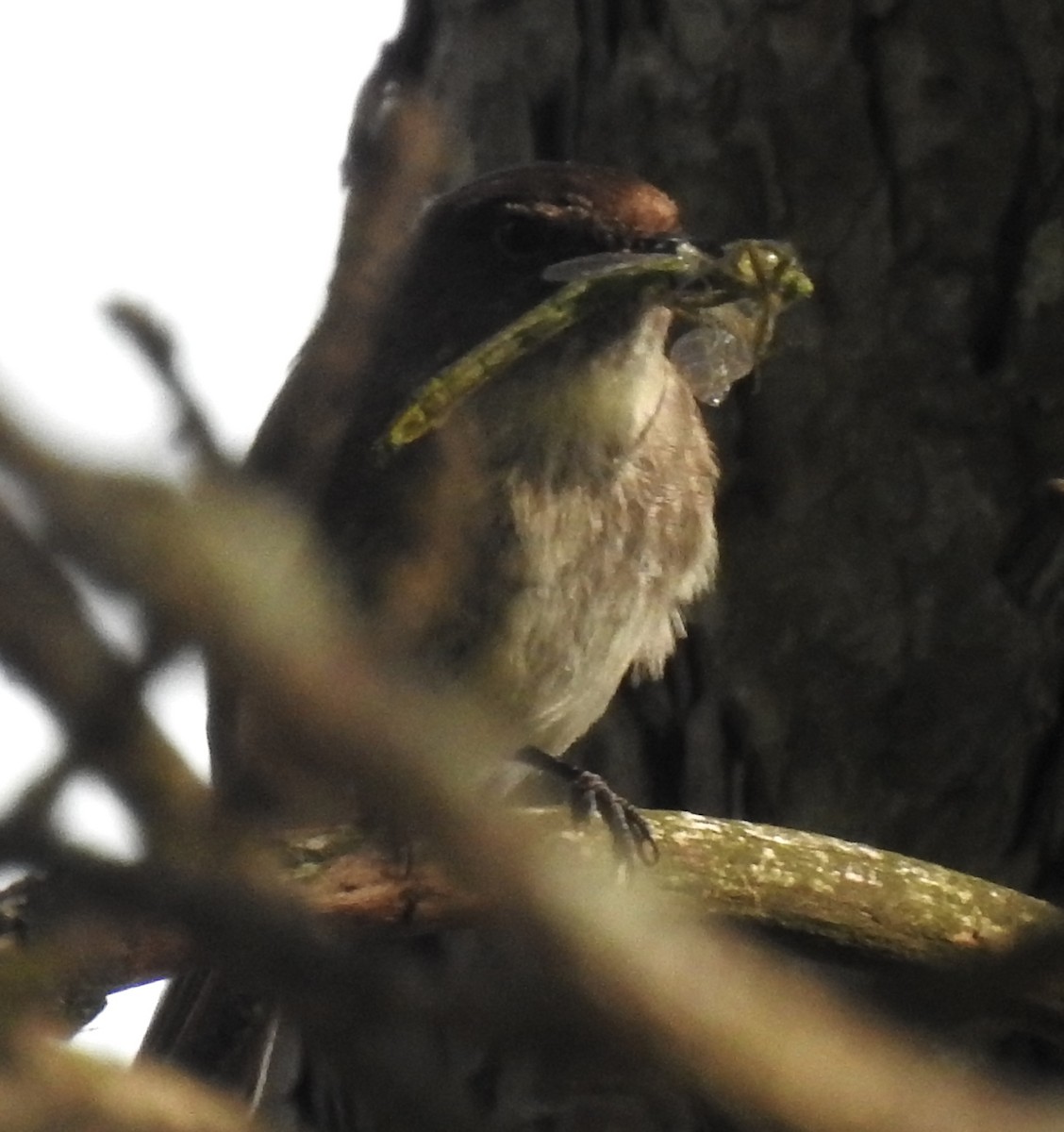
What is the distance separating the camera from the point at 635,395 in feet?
14.3

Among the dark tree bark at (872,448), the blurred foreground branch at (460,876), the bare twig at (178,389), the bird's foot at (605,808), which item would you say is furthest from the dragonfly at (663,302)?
the blurred foreground branch at (460,876)

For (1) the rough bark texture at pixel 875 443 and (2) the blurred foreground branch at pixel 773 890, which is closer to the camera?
(2) the blurred foreground branch at pixel 773 890

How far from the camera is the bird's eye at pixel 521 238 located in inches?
174

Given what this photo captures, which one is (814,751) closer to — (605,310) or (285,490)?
(605,310)

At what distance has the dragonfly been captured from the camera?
401cm

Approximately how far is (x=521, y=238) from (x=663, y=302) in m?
0.41

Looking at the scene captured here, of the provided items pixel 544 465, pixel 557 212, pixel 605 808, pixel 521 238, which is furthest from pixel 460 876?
pixel 521 238

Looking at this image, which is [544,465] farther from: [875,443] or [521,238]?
[875,443]

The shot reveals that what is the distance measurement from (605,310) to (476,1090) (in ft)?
4.96

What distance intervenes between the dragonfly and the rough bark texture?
0.75 feet

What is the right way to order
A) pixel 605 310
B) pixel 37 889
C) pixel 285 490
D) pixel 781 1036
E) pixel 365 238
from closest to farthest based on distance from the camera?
pixel 781 1036
pixel 37 889
pixel 365 238
pixel 285 490
pixel 605 310

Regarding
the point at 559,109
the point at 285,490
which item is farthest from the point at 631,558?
the point at 285,490

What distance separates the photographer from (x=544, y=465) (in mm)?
4242

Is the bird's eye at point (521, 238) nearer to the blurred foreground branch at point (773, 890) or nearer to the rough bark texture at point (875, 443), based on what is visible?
the rough bark texture at point (875, 443)
